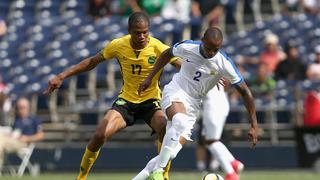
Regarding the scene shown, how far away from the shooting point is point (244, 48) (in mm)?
21219

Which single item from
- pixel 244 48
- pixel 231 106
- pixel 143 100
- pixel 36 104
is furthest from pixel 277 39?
pixel 143 100

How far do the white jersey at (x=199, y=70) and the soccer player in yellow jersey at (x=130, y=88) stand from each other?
378 mm

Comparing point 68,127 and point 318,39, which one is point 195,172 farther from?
point 318,39

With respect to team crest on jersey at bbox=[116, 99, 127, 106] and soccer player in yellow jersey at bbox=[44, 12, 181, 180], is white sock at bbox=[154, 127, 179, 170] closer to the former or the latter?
soccer player in yellow jersey at bbox=[44, 12, 181, 180]

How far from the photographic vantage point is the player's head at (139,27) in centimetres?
1160

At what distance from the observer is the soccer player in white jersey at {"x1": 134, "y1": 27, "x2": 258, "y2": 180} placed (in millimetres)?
11352

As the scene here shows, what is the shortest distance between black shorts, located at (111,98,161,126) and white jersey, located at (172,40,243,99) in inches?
21.3

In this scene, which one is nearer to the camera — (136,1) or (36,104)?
(36,104)

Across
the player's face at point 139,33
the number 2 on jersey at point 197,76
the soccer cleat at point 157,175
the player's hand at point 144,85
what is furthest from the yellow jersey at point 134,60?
the soccer cleat at point 157,175

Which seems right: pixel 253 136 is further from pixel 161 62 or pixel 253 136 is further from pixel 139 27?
pixel 139 27

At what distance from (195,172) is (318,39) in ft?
14.6

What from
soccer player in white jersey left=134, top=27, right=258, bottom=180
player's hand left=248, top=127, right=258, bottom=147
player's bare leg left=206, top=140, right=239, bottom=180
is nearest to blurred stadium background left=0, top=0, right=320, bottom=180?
player's bare leg left=206, top=140, right=239, bottom=180

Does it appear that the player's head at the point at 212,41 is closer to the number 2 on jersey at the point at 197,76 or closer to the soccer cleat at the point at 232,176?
the number 2 on jersey at the point at 197,76

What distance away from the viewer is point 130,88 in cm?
1218
